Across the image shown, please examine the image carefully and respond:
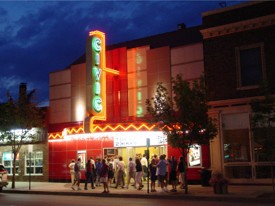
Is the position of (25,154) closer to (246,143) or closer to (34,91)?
(34,91)

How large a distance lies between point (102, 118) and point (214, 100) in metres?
7.95

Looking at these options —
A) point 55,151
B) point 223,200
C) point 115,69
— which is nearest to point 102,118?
point 115,69

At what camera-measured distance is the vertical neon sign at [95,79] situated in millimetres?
27203

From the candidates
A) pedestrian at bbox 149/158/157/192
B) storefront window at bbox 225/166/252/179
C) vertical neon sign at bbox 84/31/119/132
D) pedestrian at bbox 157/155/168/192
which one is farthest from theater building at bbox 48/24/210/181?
pedestrian at bbox 157/155/168/192

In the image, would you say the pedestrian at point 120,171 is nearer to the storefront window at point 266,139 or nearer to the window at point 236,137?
the window at point 236,137

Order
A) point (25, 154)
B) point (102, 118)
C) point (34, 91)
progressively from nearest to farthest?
1. point (102, 118)
2. point (34, 91)
3. point (25, 154)

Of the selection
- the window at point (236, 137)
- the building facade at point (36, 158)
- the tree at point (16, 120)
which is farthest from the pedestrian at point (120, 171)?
the building facade at point (36, 158)

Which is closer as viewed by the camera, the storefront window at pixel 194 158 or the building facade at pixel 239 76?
the building facade at pixel 239 76

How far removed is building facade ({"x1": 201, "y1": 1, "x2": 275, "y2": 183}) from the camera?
2197cm

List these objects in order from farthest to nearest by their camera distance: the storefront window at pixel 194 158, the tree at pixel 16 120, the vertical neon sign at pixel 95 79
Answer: the tree at pixel 16 120
the vertical neon sign at pixel 95 79
the storefront window at pixel 194 158

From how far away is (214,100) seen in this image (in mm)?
23312

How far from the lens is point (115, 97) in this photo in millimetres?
29062

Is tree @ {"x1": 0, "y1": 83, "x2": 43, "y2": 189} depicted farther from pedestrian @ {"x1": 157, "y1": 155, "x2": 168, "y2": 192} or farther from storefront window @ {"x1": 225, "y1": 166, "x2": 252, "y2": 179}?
storefront window @ {"x1": 225, "y1": 166, "x2": 252, "y2": 179}

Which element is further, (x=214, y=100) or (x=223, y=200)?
(x=214, y=100)
